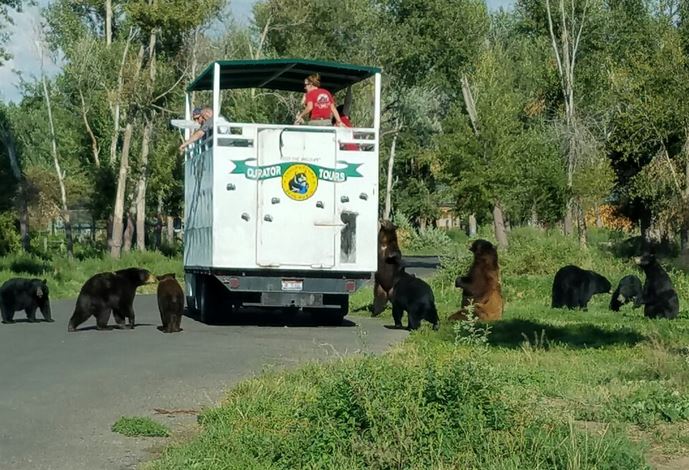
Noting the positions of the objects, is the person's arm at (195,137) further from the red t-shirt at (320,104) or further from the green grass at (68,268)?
the green grass at (68,268)

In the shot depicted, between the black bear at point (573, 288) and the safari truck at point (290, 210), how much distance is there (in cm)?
483

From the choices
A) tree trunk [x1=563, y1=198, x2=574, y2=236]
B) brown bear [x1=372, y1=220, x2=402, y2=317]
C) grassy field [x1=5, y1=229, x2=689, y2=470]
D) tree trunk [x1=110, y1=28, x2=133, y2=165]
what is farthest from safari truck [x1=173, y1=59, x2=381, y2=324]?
tree trunk [x1=563, y1=198, x2=574, y2=236]

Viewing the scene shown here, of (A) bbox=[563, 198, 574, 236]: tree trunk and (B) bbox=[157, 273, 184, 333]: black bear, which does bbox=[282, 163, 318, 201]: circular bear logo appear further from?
(A) bbox=[563, 198, 574, 236]: tree trunk

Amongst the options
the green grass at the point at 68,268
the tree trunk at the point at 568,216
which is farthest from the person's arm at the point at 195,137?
the tree trunk at the point at 568,216

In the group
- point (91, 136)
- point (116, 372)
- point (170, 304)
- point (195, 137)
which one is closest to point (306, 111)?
point (195, 137)

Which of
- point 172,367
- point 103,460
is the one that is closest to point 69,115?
point 172,367

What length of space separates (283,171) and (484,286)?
382 centimetres

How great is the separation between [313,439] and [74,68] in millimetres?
47969

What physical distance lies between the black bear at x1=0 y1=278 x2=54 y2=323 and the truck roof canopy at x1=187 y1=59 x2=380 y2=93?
4.90 m

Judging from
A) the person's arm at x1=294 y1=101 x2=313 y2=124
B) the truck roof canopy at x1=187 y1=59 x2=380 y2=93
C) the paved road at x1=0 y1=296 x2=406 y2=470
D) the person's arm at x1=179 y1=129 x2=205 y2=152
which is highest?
the truck roof canopy at x1=187 y1=59 x2=380 y2=93

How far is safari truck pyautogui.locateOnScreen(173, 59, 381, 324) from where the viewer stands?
2103cm

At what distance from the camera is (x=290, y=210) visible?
69.6 ft

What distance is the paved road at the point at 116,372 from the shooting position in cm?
982

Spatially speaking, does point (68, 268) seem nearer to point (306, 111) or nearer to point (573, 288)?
point (306, 111)
